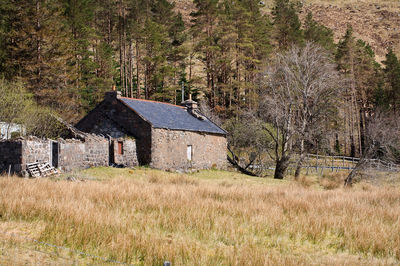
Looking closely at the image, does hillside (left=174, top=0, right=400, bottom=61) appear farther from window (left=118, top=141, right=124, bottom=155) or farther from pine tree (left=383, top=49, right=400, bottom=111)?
window (left=118, top=141, right=124, bottom=155)

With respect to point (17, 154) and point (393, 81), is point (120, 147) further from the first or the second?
point (393, 81)

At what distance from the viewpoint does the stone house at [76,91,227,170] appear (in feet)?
78.9

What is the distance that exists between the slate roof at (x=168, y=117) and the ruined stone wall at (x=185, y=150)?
460 millimetres

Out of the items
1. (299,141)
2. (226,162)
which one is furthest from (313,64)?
(226,162)

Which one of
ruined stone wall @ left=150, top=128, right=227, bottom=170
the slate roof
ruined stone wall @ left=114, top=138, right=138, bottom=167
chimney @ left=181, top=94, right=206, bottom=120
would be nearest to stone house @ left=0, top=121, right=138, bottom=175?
ruined stone wall @ left=114, top=138, right=138, bottom=167

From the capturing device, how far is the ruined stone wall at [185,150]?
24.4 m

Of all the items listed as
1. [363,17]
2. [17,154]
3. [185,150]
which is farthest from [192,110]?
[363,17]

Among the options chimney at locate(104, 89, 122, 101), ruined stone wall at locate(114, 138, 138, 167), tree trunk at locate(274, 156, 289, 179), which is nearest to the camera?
ruined stone wall at locate(114, 138, 138, 167)

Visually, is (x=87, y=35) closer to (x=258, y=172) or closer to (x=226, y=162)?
(x=226, y=162)

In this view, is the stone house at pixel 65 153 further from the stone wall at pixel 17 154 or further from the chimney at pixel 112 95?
the chimney at pixel 112 95

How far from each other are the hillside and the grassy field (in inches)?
3628

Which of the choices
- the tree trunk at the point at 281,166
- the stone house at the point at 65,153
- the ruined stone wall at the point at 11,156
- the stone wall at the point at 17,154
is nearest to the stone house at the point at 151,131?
the stone house at the point at 65,153

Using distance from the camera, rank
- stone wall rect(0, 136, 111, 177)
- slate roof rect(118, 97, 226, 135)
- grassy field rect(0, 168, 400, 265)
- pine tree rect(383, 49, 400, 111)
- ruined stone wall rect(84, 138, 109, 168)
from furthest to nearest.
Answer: pine tree rect(383, 49, 400, 111) → slate roof rect(118, 97, 226, 135) → ruined stone wall rect(84, 138, 109, 168) → stone wall rect(0, 136, 111, 177) → grassy field rect(0, 168, 400, 265)

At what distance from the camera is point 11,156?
1686 centimetres
